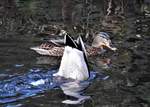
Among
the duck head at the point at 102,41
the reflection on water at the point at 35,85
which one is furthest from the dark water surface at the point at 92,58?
the duck head at the point at 102,41

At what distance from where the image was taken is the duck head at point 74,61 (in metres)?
9.41

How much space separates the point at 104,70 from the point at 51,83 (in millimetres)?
1351

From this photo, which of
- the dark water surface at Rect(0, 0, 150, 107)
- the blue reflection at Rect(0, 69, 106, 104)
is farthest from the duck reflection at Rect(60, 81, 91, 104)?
the dark water surface at Rect(0, 0, 150, 107)

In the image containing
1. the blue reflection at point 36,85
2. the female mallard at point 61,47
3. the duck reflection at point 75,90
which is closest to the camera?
the duck reflection at point 75,90

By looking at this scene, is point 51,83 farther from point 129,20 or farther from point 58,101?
point 129,20

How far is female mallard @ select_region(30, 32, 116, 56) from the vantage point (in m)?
11.6

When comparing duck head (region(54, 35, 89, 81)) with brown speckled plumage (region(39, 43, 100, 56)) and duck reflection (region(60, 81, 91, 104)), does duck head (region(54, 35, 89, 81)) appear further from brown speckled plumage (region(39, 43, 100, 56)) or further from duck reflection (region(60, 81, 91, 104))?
brown speckled plumage (region(39, 43, 100, 56))

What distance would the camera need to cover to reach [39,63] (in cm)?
1076

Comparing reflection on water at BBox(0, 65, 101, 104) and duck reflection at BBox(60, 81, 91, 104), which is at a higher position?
reflection on water at BBox(0, 65, 101, 104)

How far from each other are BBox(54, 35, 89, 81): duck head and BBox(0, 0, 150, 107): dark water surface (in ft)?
0.94

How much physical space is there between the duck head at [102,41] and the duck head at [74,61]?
96.5 inches

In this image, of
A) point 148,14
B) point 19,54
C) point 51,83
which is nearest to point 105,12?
point 148,14

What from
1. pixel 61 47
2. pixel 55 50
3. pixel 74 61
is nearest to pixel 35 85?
pixel 74 61

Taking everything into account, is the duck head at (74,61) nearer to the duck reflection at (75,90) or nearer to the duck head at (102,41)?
the duck reflection at (75,90)
